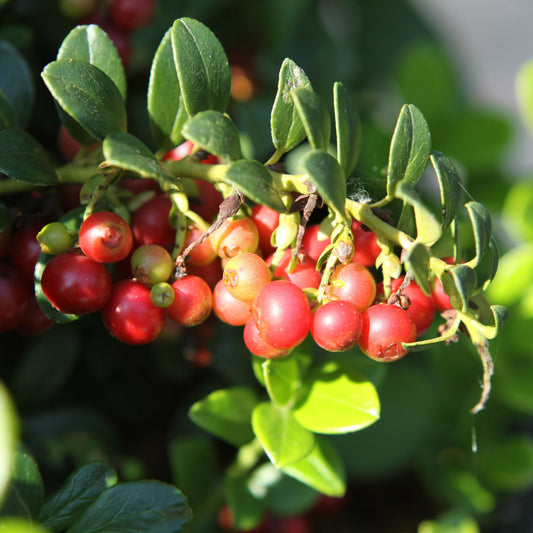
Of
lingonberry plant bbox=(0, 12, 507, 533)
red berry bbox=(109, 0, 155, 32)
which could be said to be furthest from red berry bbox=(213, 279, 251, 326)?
red berry bbox=(109, 0, 155, 32)

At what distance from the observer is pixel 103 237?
2.00ft

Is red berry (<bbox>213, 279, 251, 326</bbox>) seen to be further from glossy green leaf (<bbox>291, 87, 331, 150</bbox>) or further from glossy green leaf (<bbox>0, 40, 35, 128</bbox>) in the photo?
glossy green leaf (<bbox>0, 40, 35, 128</bbox>)

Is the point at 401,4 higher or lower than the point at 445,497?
higher

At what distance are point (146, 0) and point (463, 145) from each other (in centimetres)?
77

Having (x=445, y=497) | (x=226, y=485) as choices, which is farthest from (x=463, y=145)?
(x=226, y=485)

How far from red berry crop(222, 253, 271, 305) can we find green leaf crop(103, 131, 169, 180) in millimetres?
113

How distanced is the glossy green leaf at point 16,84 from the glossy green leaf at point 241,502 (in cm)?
62

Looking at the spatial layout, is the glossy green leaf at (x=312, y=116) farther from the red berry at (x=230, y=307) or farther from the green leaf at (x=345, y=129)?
the red berry at (x=230, y=307)

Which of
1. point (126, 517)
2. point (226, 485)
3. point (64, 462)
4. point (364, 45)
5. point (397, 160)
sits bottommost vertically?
point (64, 462)

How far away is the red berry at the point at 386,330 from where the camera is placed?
1.94 ft

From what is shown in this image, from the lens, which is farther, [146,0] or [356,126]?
[146,0]

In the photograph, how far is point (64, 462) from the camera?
101cm

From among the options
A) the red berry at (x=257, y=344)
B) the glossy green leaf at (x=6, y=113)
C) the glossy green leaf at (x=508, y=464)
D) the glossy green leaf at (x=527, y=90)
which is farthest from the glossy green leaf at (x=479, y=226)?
the glossy green leaf at (x=527, y=90)

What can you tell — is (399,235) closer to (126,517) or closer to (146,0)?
(126,517)
